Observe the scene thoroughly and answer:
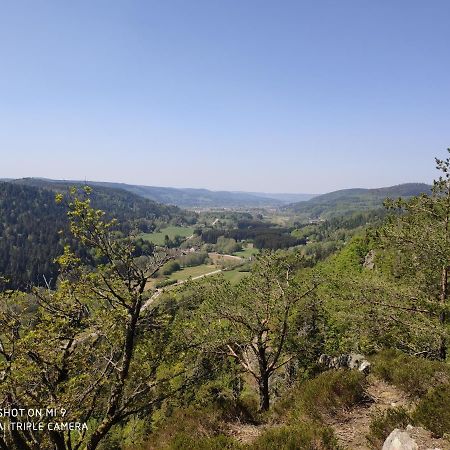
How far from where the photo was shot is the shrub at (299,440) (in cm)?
952

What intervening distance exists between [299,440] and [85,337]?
799 centimetres

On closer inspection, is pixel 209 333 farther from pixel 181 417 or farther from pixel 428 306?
pixel 428 306

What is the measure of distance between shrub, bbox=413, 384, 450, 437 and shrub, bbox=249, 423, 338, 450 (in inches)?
97.4

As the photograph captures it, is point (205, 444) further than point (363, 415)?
No

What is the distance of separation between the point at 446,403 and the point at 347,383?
4434 millimetres

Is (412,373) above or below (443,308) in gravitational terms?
below

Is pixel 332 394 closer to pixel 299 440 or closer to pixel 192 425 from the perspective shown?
pixel 299 440

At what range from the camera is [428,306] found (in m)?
18.4

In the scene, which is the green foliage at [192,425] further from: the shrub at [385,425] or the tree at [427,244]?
the tree at [427,244]

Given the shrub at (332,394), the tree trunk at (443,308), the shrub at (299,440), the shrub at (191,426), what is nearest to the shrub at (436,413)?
the shrub at (299,440)

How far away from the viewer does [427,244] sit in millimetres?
17688

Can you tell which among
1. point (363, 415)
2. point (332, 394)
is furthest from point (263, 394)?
point (363, 415)

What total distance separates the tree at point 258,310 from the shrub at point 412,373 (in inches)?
209

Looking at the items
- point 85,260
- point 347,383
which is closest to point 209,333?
point 347,383
